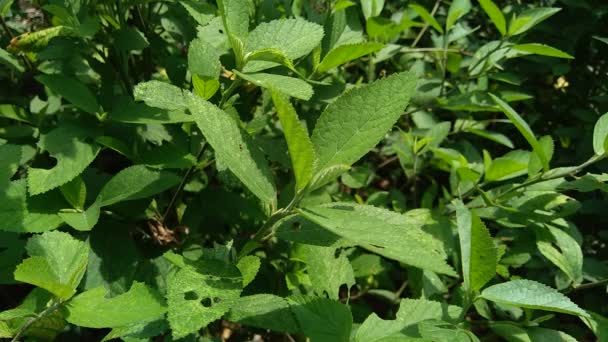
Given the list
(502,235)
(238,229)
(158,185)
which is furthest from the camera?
(502,235)

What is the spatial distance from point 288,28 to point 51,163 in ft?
2.67

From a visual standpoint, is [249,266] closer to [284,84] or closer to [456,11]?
[284,84]

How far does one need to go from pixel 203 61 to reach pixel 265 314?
58cm

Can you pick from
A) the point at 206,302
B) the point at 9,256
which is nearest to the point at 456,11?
the point at 206,302

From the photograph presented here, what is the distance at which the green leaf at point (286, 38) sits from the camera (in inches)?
45.8

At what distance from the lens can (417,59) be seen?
2.29 metres

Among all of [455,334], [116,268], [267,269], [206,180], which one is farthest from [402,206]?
[116,268]

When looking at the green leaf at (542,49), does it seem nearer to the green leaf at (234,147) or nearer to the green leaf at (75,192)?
the green leaf at (234,147)

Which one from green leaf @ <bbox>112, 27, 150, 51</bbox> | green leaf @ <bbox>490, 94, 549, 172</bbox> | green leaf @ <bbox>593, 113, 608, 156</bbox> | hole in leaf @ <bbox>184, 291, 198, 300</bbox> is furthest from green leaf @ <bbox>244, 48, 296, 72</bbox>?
green leaf @ <bbox>593, 113, 608, 156</bbox>

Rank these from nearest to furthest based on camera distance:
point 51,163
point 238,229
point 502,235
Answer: point 51,163 < point 238,229 < point 502,235

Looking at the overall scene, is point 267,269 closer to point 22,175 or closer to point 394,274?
point 394,274

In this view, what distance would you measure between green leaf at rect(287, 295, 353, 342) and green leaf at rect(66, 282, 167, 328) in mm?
282

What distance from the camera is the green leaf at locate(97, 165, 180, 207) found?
118 cm

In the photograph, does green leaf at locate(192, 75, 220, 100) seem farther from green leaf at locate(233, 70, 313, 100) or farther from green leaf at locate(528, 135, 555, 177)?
green leaf at locate(528, 135, 555, 177)
